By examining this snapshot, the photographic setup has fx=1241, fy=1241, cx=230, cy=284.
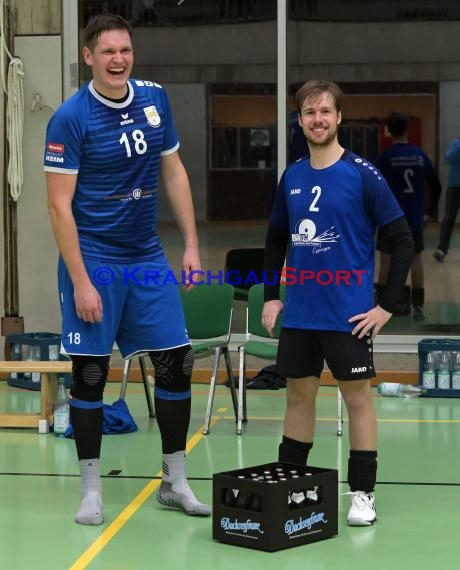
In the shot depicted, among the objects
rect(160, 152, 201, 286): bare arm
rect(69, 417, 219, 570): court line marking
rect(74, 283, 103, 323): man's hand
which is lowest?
rect(69, 417, 219, 570): court line marking

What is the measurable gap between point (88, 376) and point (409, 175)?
438cm

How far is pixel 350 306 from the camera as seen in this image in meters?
4.59

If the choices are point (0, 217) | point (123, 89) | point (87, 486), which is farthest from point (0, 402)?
point (123, 89)

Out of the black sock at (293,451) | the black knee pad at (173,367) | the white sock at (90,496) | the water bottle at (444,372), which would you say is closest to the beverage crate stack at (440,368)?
the water bottle at (444,372)

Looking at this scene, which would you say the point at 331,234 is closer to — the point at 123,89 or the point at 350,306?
the point at 350,306

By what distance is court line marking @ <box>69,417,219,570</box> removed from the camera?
421 centimetres

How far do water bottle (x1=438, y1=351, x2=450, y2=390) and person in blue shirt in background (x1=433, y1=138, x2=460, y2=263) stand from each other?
38.8 inches

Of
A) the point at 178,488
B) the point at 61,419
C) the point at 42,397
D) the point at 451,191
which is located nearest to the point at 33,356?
the point at 42,397

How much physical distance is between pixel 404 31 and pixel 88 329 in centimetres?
442

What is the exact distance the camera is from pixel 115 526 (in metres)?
4.65

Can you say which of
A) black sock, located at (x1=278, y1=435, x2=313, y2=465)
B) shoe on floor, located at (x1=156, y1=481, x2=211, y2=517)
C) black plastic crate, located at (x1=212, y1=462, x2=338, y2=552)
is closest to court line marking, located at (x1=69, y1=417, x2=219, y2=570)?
shoe on floor, located at (x1=156, y1=481, x2=211, y2=517)

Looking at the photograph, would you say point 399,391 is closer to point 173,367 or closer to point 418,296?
point 418,296

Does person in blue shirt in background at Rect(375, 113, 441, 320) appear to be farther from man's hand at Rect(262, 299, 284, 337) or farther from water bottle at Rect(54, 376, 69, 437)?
man's hand at Rect(262, 299, 284, 337)

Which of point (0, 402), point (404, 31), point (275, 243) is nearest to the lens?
point (275, 243)
